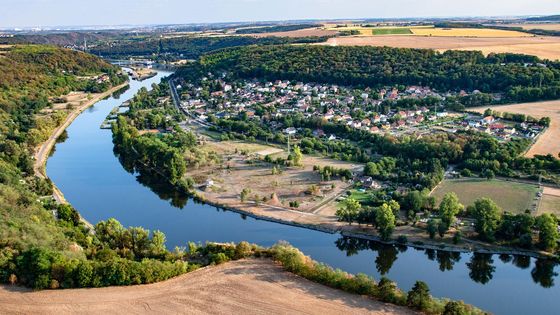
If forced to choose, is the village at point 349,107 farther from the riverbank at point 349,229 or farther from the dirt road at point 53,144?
the riverbank at point 349,229

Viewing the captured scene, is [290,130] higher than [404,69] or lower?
lower

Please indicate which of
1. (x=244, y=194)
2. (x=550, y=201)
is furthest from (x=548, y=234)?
(x=244, y=194)

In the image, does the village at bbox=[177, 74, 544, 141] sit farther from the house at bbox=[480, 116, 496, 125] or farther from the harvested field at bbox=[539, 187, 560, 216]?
the harvested field at bbox=[539, 187, 560, 216]

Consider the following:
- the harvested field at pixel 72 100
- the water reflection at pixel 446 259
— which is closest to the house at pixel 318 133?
the water reflection at pixel 446 259

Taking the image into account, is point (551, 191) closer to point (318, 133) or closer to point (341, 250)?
point (341, 250)

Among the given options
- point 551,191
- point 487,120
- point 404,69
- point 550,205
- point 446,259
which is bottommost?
point 446,259
